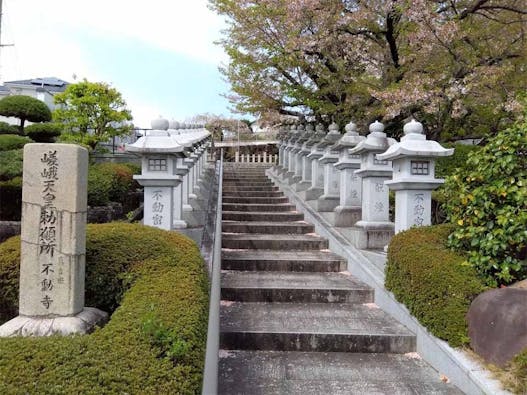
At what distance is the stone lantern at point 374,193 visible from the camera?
261 inches

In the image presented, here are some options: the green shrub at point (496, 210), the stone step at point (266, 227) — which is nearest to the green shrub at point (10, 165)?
the stone step at point (266, 227)

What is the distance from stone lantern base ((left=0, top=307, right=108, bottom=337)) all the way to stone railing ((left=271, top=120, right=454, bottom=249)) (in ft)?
12.9

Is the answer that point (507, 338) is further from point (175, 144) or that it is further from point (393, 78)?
point (393, 78)

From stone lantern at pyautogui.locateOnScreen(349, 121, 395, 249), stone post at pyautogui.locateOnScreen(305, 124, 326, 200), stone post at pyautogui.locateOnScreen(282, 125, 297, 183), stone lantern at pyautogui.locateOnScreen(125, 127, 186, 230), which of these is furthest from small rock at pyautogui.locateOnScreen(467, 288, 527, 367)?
stone post at pyautogui.locateOnScreen(282, 125, 297, 183)

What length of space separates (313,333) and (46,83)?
2541cm

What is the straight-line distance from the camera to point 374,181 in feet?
22.2

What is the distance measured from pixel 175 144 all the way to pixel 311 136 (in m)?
6.33

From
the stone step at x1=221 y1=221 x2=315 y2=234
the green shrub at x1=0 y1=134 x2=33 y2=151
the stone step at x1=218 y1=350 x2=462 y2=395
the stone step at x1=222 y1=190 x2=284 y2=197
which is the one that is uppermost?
the green shrub at x1=0 y1=134 x2=33 y2=151

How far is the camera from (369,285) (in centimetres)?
583

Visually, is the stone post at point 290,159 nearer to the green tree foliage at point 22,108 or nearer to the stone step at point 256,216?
the stone step at point 256,216

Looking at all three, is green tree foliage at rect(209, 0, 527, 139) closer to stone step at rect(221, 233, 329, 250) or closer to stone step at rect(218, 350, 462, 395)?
stone step at rect(221, 233, 329, 250)

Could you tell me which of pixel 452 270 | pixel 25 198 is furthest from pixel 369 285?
pixel 25 198

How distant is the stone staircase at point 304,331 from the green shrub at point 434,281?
1.39ft

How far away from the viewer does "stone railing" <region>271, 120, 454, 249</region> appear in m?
5.50
